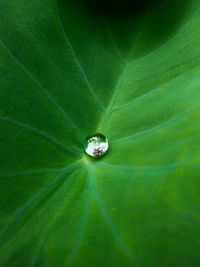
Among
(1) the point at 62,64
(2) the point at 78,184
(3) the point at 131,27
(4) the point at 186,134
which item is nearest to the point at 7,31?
(1) the point at 62,64

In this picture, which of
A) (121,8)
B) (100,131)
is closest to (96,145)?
(100,131)

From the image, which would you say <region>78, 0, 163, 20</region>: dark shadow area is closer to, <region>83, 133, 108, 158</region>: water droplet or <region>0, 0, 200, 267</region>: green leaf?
<region>0, 0, 200, 267</region>: green leaf

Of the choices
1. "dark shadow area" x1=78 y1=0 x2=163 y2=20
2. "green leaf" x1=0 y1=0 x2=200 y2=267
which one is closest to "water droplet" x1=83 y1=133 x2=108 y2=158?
"green leaf" x1=0 y1=0 x2=200 y2=267

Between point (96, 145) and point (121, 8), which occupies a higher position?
point (121, 8)

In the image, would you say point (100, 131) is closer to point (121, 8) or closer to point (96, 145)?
point (96, 145)

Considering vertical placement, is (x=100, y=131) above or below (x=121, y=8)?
below

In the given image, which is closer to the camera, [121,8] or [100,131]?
[100,131]
